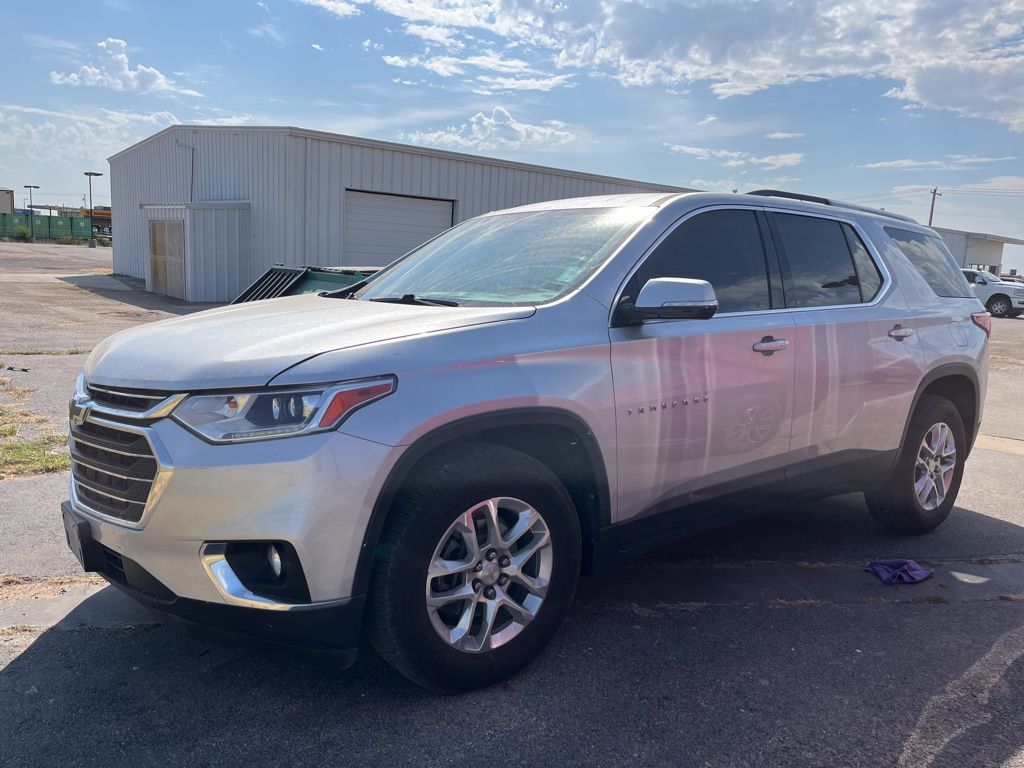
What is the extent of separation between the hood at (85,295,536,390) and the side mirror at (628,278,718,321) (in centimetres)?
45

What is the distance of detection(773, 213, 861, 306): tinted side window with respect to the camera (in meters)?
4.10

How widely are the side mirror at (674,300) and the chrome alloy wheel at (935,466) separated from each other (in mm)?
2460

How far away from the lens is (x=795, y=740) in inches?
108

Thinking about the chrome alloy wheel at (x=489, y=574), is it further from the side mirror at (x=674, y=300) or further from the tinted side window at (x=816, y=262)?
the tinted side window at (x=816, y=262)

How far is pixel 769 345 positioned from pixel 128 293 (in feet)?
77.1

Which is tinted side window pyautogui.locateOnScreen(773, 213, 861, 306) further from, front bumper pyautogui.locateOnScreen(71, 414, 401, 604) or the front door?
the front door

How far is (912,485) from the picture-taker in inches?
190

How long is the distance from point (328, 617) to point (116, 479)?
0.88 m

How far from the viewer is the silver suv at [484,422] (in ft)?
8.21

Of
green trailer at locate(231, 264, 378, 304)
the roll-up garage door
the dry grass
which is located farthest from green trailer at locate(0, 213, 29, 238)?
the dry grass

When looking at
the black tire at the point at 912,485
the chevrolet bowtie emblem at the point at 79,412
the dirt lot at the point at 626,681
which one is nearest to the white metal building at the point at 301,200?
the dirt lot at the point at 626,681

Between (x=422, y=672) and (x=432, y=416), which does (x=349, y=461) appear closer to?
(x=432, y=416)

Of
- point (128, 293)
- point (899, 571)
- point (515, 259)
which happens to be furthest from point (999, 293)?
point (515, 259)

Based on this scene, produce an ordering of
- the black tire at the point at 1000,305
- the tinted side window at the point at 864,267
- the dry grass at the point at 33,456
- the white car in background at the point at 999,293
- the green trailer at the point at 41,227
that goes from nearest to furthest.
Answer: the tinted side window at the point at 864,267
the dry grass at the point at 33,456
the white car in background at the point at 999,293
the black tire at the point at 1000,305
the green trailer at the point at 41,227
